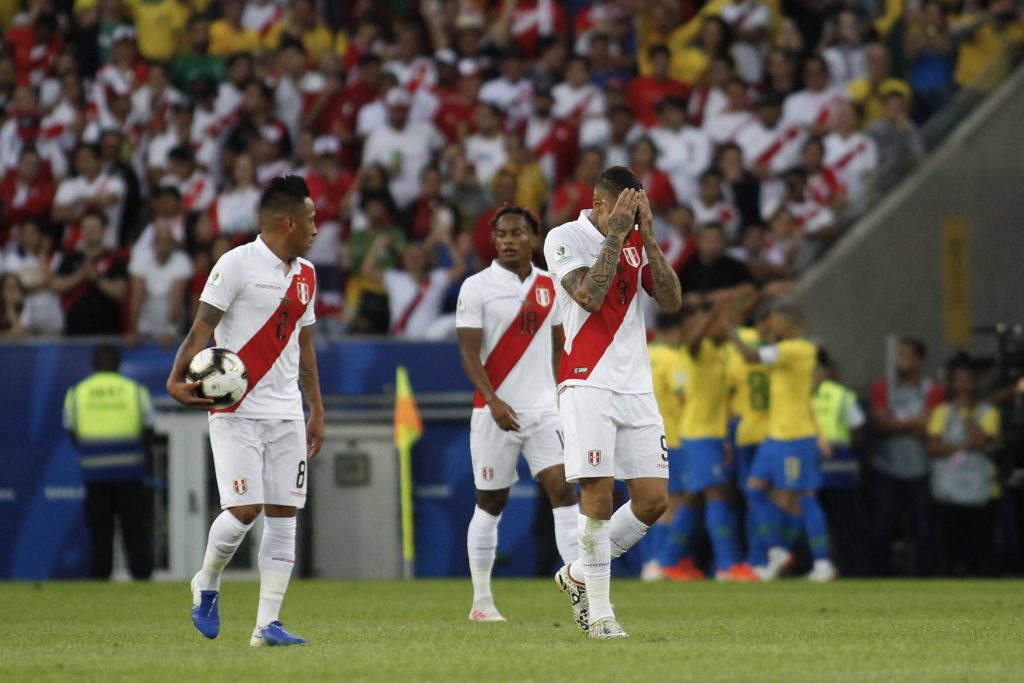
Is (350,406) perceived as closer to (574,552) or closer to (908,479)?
(908,479)

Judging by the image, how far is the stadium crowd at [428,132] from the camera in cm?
2070

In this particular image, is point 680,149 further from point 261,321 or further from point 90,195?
point 261,321

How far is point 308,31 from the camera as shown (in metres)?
25.0

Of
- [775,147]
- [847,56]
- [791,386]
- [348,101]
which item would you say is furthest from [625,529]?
[348,101]

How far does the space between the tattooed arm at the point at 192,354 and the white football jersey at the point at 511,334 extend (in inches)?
109

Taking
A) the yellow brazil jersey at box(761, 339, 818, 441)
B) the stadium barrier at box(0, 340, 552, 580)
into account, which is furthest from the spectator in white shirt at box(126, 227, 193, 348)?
the yellow brazil jersey at box(761, 339, 818, 441)

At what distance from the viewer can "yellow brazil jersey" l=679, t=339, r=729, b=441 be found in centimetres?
1858

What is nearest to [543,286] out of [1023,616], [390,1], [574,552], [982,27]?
[574,552]

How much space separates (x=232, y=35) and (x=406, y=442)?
7.69 meters

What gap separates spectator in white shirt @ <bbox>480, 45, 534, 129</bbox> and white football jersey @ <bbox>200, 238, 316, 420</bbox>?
1303 centimetres

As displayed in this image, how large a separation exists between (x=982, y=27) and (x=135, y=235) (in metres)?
9.84

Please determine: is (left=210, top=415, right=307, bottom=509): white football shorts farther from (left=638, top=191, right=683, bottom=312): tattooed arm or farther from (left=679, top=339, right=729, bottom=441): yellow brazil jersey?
(left=679, top=339, right=729, bottom=441): yellow brazil jersey

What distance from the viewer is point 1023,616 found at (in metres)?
12.1

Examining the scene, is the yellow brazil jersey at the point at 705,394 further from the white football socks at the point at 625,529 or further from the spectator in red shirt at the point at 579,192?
the white football socks at the point at 625,529
